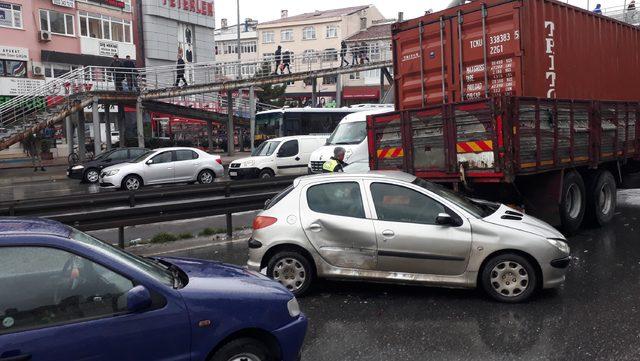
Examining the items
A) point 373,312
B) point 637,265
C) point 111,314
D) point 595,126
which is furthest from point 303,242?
point 595,126

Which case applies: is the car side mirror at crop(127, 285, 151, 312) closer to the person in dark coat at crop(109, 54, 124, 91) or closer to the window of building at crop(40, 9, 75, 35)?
the person in dark coat at crop(109, 54, 124, 91)

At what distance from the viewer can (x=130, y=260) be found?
354 cm

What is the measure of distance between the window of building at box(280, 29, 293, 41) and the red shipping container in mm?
60689

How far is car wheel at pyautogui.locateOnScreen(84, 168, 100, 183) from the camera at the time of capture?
68.6ft

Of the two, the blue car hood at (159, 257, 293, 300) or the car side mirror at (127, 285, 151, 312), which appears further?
the blue car hood at (159, 257, 293, 300)

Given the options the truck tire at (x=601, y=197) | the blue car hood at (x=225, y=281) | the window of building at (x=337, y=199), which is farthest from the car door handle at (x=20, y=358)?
the truck tire at (x=601, y=197)

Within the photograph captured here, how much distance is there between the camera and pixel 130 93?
29391mm

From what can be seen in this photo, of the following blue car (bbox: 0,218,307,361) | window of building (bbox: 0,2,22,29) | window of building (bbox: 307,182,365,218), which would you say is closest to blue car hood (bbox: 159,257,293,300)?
blue car (bbox: 0,218,307,361)

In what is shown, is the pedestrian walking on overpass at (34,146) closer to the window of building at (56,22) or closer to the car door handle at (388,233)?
the window of building at (56,22)

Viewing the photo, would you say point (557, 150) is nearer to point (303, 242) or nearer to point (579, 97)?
point (579, 97)

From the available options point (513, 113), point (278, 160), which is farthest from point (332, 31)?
point (513, 113)

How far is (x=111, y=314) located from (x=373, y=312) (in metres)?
2.98

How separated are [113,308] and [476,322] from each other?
332 cm

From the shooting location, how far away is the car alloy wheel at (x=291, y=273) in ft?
19.7
